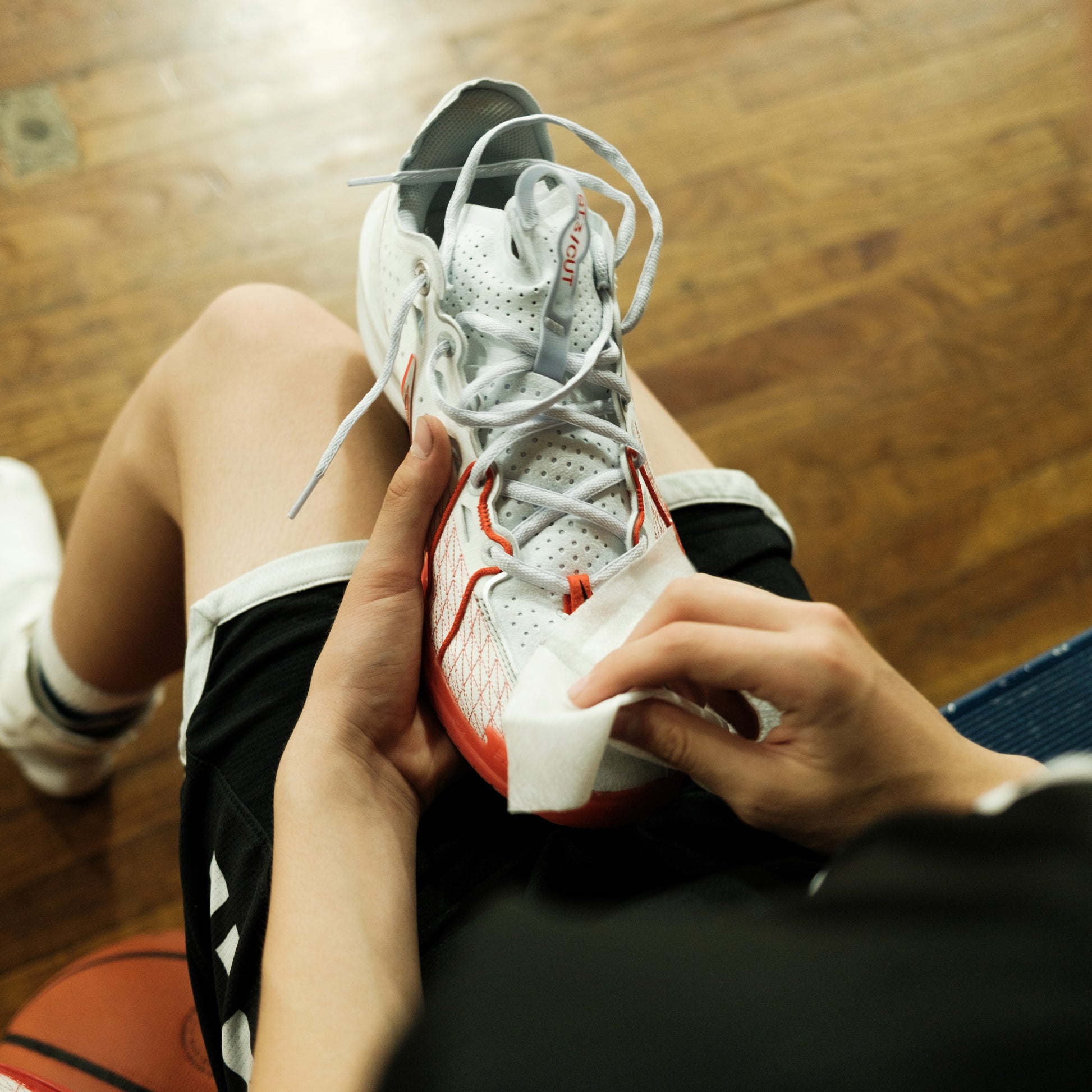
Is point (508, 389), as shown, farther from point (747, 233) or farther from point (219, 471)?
point (747, 233)

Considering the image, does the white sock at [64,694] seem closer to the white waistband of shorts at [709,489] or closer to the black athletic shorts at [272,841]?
the black athletic shorts at [272,841]

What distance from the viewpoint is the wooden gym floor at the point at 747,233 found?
44.3 inches

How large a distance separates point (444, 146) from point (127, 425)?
0.36 meters

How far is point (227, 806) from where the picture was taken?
1.80 feet

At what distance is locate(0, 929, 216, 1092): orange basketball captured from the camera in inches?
24.1

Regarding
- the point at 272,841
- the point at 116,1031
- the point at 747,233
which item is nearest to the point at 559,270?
the point at 272,841

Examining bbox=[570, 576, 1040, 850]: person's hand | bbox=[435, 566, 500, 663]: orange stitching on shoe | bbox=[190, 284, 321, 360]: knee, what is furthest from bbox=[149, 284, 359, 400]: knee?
bbox=[570, 576, 1040, 850]: person's hand

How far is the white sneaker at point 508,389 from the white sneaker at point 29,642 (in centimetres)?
47

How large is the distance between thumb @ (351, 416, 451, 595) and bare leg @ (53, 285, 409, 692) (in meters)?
0.07

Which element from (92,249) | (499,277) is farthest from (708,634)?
(92,249)

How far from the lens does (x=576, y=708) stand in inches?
18.3

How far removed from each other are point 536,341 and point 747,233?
0.77 meters

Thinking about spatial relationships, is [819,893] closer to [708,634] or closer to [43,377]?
[708,634]

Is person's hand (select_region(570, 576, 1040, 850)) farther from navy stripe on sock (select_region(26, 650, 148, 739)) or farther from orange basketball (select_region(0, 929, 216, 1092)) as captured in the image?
navy stripe on sock (select_region(26, 650, 148, 739))
